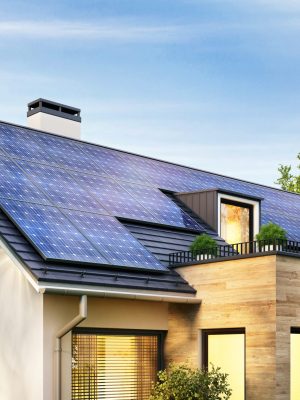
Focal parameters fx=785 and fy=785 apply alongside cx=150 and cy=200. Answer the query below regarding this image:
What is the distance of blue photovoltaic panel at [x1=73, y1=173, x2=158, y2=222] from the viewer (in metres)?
19.0

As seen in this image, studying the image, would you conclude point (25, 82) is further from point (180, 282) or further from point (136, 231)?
point (180, 282)

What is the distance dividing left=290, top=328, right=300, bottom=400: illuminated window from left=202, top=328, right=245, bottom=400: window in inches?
39.3

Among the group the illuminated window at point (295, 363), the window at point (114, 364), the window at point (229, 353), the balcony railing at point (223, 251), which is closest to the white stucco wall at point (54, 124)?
the balcony railing at point (223, 251)

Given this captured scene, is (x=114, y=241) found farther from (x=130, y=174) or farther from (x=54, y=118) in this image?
(x=54, y=118)

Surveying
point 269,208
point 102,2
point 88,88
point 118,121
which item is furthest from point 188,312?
point 118,121

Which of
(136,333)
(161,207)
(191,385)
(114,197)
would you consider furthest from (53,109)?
(191,385)

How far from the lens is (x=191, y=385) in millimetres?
15430

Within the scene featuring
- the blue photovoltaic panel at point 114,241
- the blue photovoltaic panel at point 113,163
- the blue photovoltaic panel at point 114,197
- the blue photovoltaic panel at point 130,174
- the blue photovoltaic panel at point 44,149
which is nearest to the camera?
the blue photovoltaic panel at point 114,241

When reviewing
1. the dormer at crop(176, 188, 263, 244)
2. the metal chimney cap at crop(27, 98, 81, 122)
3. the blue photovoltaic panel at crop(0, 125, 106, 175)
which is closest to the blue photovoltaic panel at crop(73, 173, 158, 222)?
the blue photovoltaic panel at crop(0, 125, 106, 175)

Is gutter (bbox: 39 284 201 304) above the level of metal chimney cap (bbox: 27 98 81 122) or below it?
below

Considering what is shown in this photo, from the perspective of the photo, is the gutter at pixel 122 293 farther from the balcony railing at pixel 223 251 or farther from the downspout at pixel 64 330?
the balcony railing at pixel 223 251

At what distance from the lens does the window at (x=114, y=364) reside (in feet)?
51.7

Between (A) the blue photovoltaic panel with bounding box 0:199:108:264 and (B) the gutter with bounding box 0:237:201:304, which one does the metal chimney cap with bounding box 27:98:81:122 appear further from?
(B) the gutter with bounding box 0:237:201:304

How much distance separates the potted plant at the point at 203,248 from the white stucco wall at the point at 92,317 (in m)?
1.44
